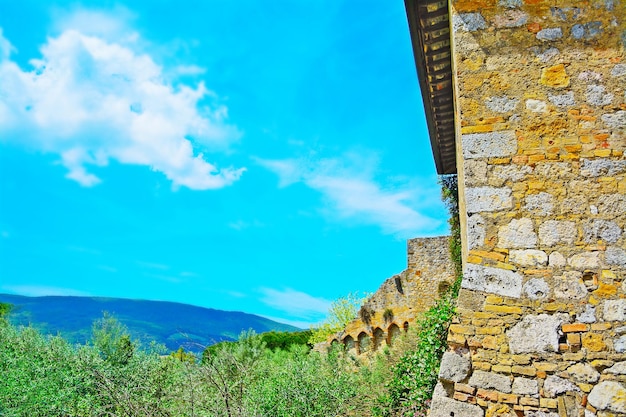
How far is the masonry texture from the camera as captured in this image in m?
14.1

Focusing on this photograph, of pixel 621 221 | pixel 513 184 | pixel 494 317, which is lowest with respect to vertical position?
pixel 494 317

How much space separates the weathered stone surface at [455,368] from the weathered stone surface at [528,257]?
2.47 ft

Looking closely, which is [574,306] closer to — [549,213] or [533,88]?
[549,213]

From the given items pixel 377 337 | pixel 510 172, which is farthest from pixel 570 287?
pixel 377 337

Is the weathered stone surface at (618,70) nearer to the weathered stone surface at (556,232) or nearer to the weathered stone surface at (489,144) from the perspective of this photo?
the weathered stone surface at (489,144)

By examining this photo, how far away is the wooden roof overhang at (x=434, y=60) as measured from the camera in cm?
396

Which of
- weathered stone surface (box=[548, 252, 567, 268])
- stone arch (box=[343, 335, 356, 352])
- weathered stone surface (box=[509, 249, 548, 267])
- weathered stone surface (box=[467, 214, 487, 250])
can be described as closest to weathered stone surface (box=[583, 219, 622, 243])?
weathered stone surface (box=[548, 252, 567, 268])

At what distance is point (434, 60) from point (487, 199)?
6.86 feet

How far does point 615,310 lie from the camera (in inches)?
113

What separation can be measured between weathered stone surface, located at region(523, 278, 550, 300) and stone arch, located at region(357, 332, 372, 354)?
12472mm

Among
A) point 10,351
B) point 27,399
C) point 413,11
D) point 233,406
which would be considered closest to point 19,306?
point 10,351

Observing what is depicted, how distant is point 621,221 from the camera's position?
9.87 ft

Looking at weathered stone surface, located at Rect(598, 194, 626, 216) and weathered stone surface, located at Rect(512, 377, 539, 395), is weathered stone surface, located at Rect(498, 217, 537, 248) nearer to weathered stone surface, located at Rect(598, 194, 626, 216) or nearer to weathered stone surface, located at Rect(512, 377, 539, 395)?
weathered stone surface, located at Rect(598, 194, 626, 216)

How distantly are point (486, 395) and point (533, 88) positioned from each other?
2183 mm
